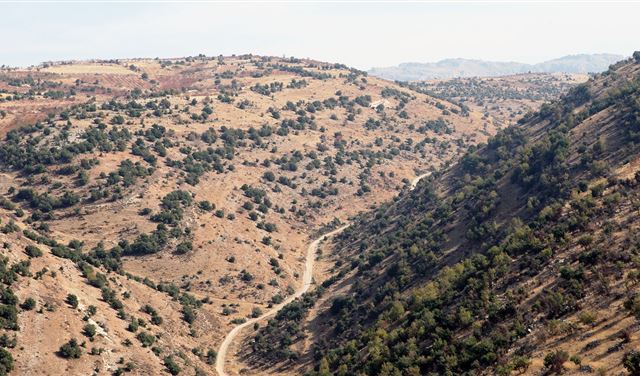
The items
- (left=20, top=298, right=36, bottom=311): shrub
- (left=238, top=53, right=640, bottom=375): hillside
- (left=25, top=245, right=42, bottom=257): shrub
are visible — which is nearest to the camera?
(left=238, top=53, right=640, bottom=375): hillside

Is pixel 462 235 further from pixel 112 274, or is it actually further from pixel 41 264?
pixel 41 264

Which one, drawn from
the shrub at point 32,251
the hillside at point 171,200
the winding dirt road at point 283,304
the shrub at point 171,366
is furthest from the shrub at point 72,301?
the winding dirt road at point 283,304

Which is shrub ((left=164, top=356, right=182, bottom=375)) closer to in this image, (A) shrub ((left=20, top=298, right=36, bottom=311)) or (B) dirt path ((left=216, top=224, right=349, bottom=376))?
(B) dirt path ((left=216, top=224, right=349, bottom=376))

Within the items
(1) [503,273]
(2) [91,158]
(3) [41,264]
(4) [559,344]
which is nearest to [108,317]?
(3) [41,264]

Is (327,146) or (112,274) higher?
(327,146)

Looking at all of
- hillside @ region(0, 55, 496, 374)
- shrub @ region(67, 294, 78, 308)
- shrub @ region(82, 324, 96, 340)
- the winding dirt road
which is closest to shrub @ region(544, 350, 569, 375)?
hillside @ region(0, 55, 496, 374)

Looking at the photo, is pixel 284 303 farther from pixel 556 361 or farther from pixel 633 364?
pixel 633 364
